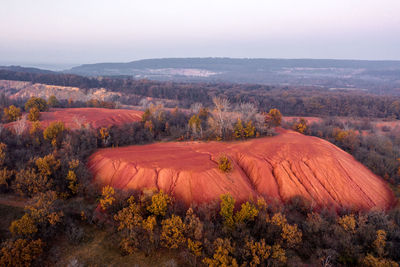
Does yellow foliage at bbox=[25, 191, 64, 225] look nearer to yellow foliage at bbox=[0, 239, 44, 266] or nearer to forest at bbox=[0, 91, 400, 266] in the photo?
forest at bbox=[0, 91, 400, 266]

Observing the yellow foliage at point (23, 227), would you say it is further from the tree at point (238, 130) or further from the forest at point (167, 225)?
the tree at point (238, 130)

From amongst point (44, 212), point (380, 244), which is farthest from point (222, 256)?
point (44, 212)

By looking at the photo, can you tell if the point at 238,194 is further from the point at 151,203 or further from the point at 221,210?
the point at 151,203

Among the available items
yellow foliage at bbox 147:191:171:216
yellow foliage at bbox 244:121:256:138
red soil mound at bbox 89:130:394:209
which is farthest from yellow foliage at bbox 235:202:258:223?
yellow foliage at bbox 244:121:256:138

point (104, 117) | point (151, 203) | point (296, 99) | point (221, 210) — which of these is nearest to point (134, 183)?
point (151, 203)

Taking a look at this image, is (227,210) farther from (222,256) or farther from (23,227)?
(23,227)

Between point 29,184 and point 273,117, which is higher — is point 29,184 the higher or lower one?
the lower one
